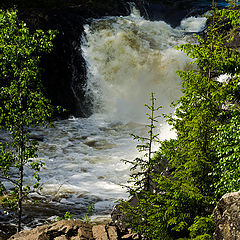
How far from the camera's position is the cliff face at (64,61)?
2256 cm

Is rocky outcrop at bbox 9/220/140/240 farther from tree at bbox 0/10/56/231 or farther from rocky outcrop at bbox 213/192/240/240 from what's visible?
rocky outcrop at bbox 213/192/240/240

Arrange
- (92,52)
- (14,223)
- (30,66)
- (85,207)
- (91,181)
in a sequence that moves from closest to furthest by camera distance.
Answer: (30,66), (14,223), (85,207), (91,181), (92,52)

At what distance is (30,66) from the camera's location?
7176mm

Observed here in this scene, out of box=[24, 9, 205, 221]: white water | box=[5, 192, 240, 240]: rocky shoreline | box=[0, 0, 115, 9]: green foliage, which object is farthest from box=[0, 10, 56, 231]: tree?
box=[0, 0, 115, 9]: green foliage

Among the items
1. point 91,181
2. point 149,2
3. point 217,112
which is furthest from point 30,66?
point 149,2

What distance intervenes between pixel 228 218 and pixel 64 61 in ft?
67.1

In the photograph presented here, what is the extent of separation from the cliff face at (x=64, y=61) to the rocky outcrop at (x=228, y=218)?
63.1ft

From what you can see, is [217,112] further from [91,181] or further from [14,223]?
[91,181]

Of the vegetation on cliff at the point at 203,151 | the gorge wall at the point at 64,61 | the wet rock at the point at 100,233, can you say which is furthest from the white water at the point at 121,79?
the vegetation on cliff at the point at 203,151

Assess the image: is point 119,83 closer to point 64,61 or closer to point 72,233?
point 64,61

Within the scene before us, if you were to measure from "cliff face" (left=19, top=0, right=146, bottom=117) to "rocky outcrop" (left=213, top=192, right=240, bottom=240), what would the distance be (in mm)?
19219

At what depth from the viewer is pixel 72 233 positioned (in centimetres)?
630

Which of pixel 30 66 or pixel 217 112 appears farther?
pixel 30 66

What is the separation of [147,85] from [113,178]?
498 inches
